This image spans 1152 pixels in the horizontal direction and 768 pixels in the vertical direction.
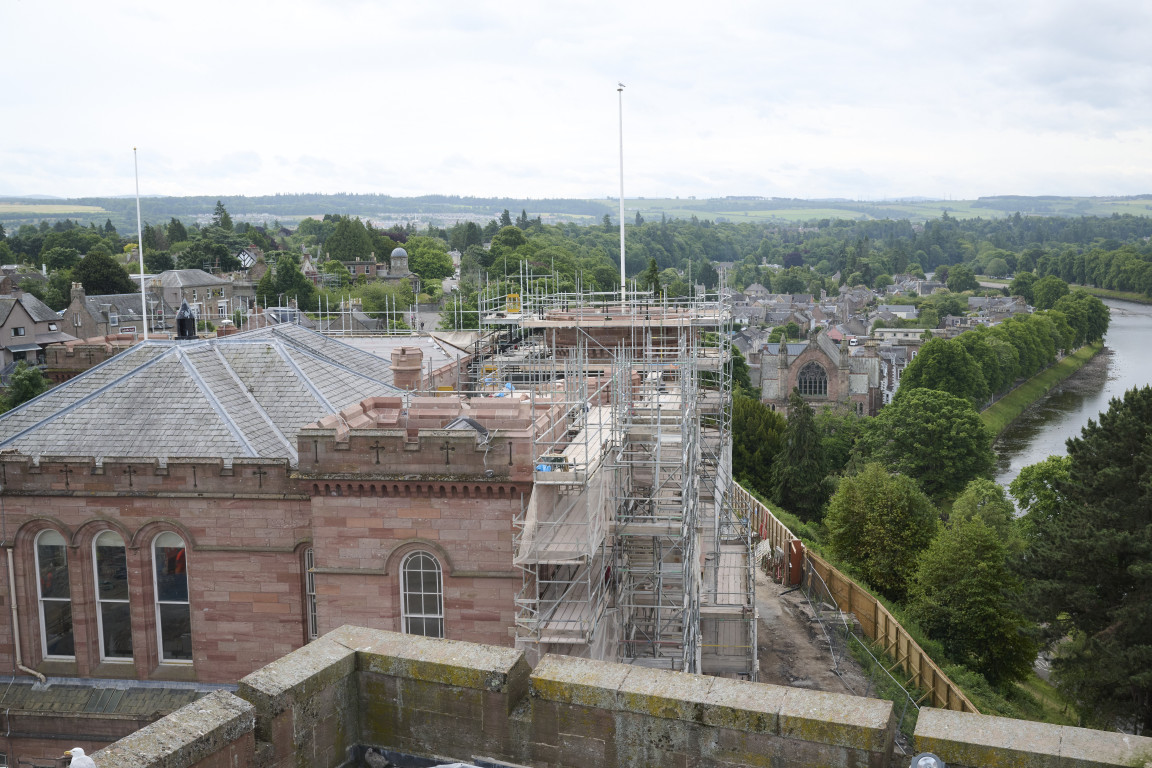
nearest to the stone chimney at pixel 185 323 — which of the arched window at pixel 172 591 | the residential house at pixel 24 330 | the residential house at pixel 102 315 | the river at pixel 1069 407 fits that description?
the arched window at pixel 172 591

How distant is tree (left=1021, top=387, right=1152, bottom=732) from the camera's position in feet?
107

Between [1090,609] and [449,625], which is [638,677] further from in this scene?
[1090,609]

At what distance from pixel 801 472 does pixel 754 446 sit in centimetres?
618

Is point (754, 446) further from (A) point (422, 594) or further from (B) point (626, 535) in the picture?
(A) point (422, 594)

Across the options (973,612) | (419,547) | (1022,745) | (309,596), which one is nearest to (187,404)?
(309,596)

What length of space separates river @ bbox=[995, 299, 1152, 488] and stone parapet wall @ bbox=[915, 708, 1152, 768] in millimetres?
81250

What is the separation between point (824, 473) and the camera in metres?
73.2

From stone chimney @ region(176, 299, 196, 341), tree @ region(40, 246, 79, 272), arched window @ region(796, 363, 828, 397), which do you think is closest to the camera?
stone chimney @ region(176, 299, 196, 341)

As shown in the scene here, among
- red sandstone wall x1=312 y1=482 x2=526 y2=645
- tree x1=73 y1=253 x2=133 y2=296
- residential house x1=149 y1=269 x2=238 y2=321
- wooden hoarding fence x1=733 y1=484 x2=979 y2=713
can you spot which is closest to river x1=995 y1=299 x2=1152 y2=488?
wooden hoarding fence x1=733 y1=484 x2=979 y2=713

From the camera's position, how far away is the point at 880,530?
5009 cm

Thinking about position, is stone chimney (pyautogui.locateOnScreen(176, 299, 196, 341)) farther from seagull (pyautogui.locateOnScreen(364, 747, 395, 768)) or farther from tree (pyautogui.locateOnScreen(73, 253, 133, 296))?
tree (pyautogui.locateOnScreen(73, 253, 133, 296))

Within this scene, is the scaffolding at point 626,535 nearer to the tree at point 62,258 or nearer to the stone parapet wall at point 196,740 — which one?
the stone parapet wall at point 196,740

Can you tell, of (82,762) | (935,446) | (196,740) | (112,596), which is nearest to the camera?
(82,762)

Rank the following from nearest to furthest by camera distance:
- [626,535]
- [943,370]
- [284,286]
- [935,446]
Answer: [626,535] → [935,446] → [943,370] → [284,286]
